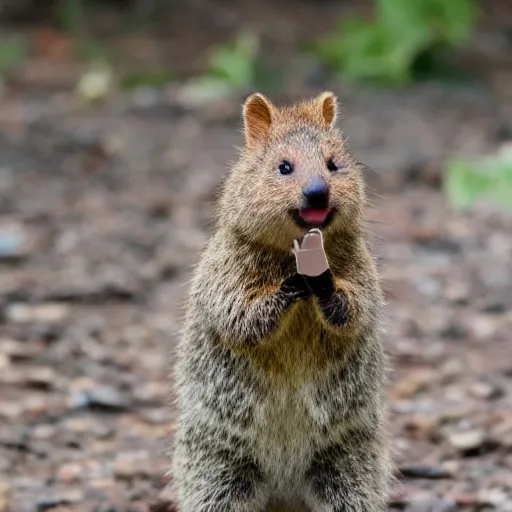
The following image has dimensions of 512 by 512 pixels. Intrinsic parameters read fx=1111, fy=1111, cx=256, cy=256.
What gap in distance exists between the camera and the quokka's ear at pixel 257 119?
4672 millimetres

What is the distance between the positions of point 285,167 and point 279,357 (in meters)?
0.76

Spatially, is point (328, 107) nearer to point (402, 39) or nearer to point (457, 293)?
point (457, 293)

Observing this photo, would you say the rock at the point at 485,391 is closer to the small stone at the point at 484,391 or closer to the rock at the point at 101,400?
the small stone at the point at 484,391

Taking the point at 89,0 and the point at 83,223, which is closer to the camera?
the point at 83,223

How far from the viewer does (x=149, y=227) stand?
10125 millimetres

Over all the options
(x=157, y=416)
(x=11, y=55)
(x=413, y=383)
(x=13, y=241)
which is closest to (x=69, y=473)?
(x=157, y=416)

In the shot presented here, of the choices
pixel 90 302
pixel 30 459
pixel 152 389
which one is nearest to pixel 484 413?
pixel 152 389

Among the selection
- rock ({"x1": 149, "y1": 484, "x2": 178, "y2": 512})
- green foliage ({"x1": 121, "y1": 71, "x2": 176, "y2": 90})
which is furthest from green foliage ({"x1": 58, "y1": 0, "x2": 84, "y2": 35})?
rock ({"x1": 149, "y1": 484, "x2": 178, "y2": 512})

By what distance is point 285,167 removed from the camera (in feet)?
14.3

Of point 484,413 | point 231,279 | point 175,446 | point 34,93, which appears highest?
point 231,279

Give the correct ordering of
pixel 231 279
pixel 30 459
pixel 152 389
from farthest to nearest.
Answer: pixel 152 389
pixel 30 459
pixel 231 279

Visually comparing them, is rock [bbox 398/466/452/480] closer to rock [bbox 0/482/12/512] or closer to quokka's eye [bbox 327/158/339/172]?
rock [bbox 0/482/12/512]

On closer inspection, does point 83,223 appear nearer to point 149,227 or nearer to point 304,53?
point 149,227

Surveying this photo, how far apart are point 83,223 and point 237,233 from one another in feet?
19.2
